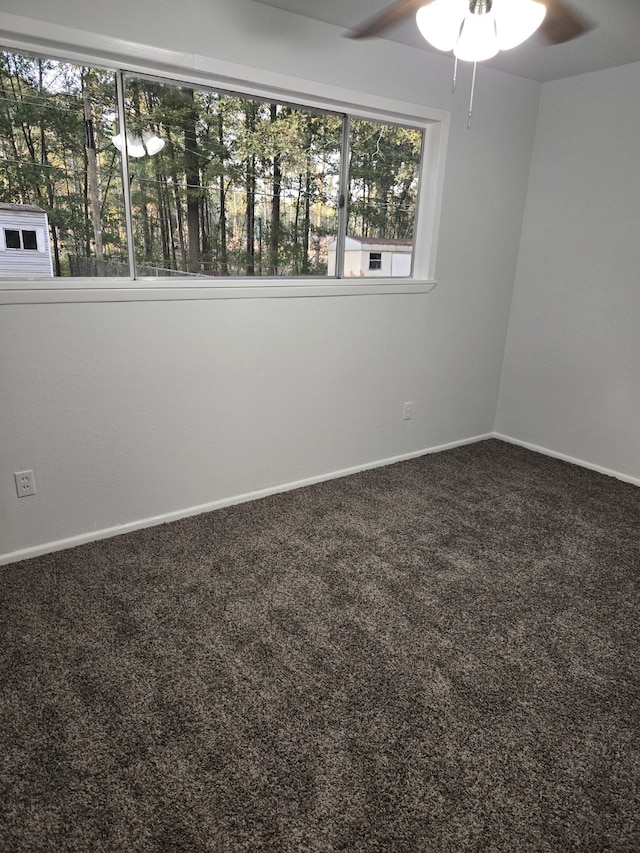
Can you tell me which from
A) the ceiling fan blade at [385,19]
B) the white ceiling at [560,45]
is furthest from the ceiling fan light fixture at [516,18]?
the white ceiling at [560,45]

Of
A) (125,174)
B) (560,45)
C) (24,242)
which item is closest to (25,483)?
(24,242)

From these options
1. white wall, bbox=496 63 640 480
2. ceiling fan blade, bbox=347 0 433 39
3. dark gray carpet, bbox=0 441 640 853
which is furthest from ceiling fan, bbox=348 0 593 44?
dark gray carpet, bbox=0 441 640 853

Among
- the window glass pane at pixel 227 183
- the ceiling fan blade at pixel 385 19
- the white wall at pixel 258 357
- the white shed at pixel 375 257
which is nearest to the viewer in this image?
the ceiling fan blade at pixel 385 19

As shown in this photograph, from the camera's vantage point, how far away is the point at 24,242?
2236mm

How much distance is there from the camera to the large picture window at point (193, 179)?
7.16 ft

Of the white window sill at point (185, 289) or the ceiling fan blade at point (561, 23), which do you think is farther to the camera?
the white window sill at point (185, 289)

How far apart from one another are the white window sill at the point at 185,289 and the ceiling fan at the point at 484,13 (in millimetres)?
1145

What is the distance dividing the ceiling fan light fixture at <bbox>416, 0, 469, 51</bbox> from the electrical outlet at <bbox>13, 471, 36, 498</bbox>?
2193 mm

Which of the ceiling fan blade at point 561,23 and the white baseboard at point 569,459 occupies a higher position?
Result: the ceiling fan blade at point 561,23

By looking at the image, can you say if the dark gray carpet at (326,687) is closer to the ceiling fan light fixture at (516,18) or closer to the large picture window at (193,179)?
the large picture window at (193,179)

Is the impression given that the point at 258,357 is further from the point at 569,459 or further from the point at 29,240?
the point at 569,459

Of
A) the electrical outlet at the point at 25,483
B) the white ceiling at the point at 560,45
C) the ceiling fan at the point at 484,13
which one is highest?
the white ceiling at the point at 560,45

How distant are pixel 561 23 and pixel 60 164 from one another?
6.55 ft

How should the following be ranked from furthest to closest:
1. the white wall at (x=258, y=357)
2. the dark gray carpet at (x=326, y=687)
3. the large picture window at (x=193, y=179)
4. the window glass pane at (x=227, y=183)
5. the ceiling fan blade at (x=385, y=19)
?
the window glass pane at (x=227, y=183) → the white wall at (x=258, y=357) → the large picture window at (x=193, y=179) → the ceiling fan blade at (x=385, y=19) → the dark gray carpet at (x=326, y=687)
